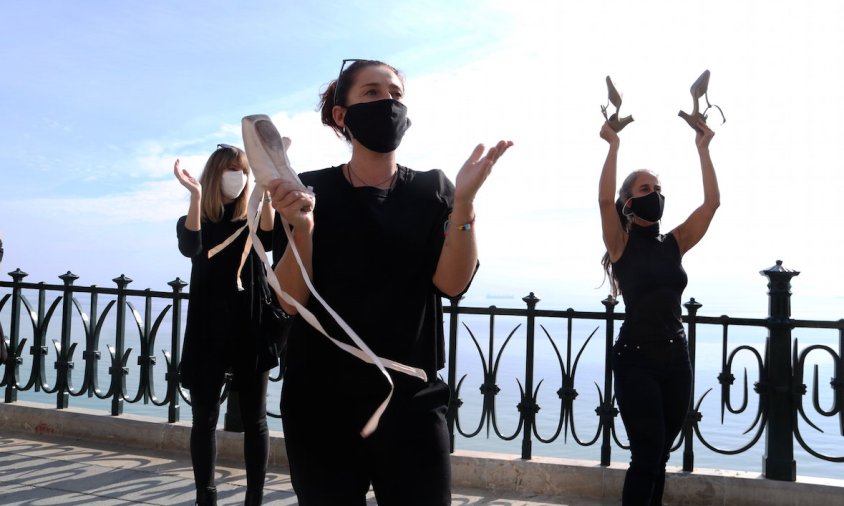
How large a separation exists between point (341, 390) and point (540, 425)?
721 cm

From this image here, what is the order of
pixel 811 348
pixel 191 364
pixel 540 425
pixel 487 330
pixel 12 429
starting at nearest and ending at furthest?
pixel 191 364 < pixel 811 348 < pixel 487 330 < pixel 12 429 < pixel 540 425

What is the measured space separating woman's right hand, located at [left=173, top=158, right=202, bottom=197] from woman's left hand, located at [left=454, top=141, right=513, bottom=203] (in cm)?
252

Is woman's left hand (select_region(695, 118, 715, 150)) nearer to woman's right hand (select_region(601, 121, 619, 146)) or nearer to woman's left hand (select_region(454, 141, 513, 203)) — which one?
woman's right hand (select_region(601, 121, 619, 146))

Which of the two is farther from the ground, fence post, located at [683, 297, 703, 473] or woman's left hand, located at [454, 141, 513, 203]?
woman's left hand, located at [454, 141, 513, 203]

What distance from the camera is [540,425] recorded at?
8.78 metres

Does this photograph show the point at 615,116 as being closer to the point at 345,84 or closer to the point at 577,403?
the point at 345,84

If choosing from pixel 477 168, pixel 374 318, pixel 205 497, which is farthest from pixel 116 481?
pixel 477 168

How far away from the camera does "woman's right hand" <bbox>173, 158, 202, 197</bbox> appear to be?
13.2 feet

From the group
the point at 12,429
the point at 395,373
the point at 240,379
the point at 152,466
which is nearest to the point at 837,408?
the point at 240,379

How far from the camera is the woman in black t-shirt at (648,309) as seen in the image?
12.2 feet

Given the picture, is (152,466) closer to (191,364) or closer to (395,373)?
(191,364)

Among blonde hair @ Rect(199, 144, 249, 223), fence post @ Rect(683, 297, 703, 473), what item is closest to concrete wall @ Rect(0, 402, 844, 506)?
fence post @ Rect(683, 297, 703, 473)

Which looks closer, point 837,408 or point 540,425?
point 837,408

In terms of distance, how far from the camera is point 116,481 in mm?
5102
